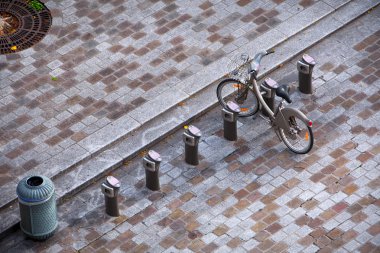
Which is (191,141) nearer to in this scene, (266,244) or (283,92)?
(283,92)

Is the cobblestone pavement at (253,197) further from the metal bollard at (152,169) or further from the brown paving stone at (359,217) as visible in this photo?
the metal bollard at (152,169)

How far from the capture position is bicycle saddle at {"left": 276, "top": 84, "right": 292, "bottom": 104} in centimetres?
1703

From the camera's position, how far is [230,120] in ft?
56.2

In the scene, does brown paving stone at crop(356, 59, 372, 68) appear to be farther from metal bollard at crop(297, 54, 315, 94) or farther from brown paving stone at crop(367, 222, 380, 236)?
brown paving stone at crop(367, 222, 380, 236)

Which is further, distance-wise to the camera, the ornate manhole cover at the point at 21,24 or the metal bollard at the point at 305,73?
the ornate manhole cover at the point at 21,24

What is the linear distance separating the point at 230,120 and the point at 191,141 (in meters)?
0.82

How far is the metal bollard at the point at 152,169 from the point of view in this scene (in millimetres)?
A: 16266

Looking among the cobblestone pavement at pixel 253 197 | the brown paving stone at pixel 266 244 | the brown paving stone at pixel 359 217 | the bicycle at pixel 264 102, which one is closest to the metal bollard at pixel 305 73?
the cobblestone pavement at pixel 253 197

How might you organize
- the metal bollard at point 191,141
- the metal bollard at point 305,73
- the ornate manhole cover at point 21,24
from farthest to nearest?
1. the ornate manhole cover at point 21,24
2. the metal bollard at point 305,73
3. the metal bollard at point 191,141

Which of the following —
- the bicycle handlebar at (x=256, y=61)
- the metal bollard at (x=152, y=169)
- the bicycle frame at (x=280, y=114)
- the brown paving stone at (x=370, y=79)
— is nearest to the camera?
the metal bollard at (x=152, y=169)

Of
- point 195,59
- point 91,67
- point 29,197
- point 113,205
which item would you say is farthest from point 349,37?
point 29,197

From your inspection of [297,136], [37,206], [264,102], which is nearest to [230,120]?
[264,102]

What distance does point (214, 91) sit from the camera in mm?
18172

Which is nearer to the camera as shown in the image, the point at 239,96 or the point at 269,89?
the point at 269,89
